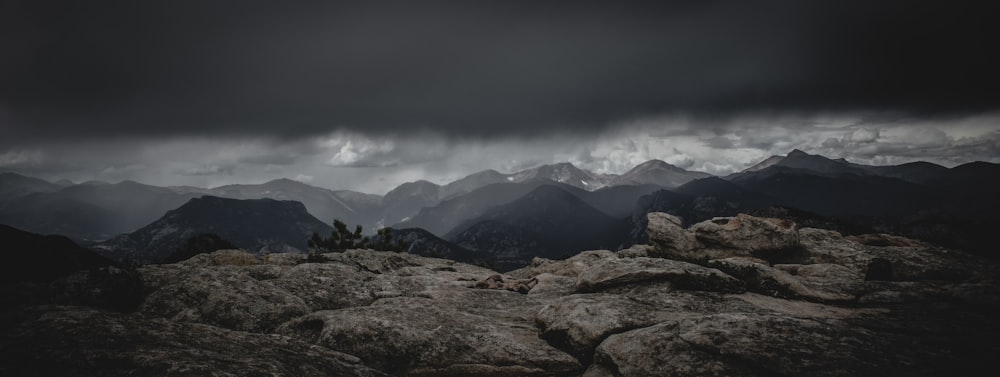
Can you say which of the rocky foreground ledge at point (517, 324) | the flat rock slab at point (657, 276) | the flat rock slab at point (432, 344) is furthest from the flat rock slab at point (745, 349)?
the flat rock slab at point (657, 276)

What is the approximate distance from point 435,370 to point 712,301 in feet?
36.8

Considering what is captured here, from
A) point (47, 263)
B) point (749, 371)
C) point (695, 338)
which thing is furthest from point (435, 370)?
point (47, 263)

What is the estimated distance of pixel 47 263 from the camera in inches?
806

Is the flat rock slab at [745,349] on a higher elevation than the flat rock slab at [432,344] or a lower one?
higher

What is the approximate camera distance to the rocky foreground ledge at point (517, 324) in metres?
8.77

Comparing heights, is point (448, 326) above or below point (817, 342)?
below

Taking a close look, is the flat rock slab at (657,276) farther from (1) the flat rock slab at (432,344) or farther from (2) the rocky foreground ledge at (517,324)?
(1) the flat rock slab at (432,344)

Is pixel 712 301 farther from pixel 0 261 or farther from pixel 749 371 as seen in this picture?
pixel 0 261

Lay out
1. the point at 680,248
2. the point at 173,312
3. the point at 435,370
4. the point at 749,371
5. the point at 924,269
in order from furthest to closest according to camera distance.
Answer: the point at 680,248 < the point at 924,269 < the point at 173,312 < the point at 435,370 < the point at 749,371

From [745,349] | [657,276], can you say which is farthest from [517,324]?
[745,349]

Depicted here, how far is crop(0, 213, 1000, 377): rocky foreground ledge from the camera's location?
8.77m

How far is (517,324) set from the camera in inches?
598

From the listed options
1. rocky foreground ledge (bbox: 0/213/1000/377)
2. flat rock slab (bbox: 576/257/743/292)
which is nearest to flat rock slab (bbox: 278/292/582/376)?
rocky foreground ledge (bbox: 0/213/1000/377)

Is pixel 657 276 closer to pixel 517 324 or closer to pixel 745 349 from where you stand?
pixel 517 324
